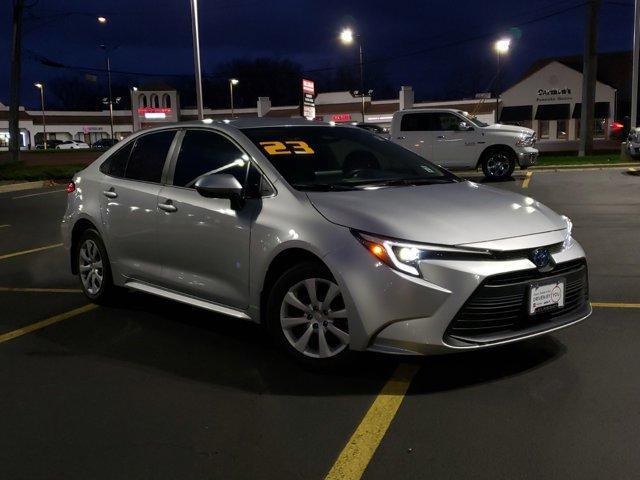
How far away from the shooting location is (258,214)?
462 centimetres

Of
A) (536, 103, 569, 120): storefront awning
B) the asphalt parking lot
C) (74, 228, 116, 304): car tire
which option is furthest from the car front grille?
(536, 103, 569, 120): storefront awning

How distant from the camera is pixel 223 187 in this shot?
181 inches

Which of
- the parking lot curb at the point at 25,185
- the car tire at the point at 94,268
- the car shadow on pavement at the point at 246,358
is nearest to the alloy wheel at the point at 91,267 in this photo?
the car tire at the point at 94,268

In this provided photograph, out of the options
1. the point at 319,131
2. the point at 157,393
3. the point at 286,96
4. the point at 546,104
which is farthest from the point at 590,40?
the point at 286,96

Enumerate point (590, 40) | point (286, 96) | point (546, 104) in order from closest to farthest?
point (590, 40) → point (546, 104) → point (286, 96)

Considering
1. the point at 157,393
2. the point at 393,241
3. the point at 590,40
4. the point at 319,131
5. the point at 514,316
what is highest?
the point at 590,40

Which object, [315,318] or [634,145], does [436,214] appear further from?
[634,145]

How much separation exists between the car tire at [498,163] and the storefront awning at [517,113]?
137ft

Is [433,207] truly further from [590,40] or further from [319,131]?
[590,40]

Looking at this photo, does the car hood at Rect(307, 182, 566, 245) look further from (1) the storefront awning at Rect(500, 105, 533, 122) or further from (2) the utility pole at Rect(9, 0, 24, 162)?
(1) the storefront awning at Rect(500, 105, 533, 122)

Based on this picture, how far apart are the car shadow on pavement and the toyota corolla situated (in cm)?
21

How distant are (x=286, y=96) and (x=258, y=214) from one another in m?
91.9

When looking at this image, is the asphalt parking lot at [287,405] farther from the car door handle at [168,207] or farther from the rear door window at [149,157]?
the rear door window at [149,157]

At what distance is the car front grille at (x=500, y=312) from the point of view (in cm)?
385
